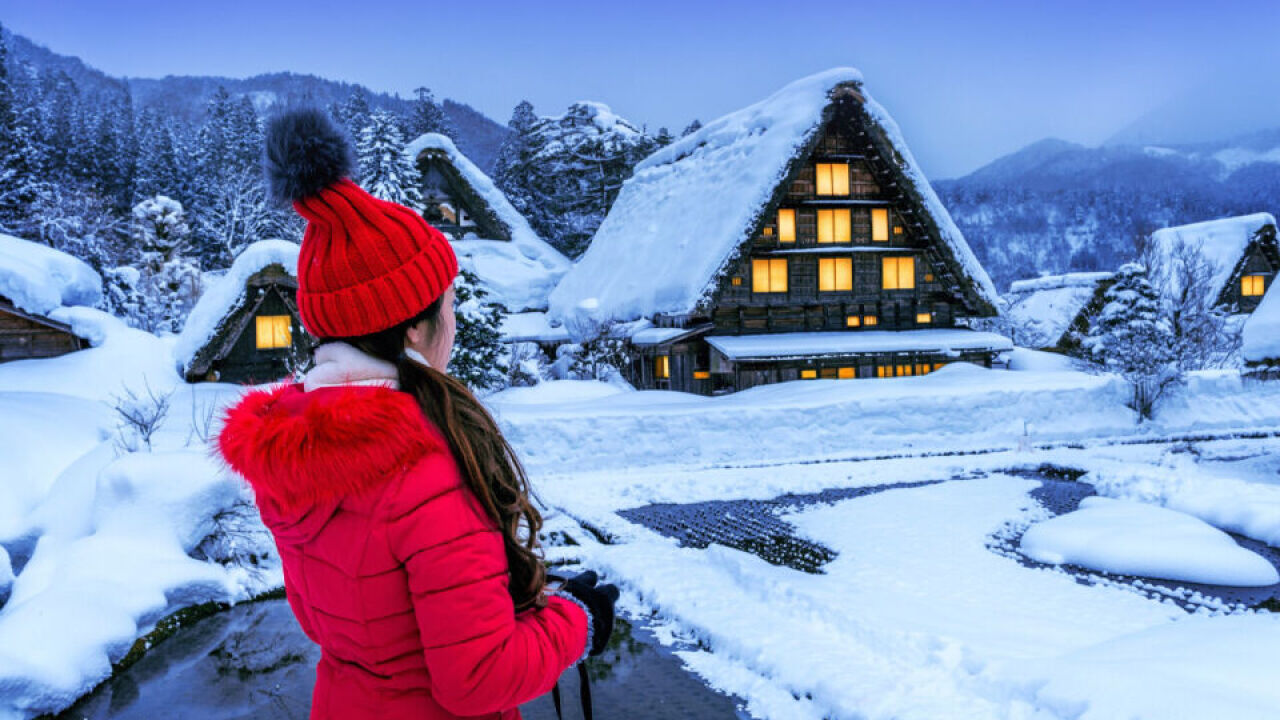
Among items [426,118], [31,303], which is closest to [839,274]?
[31,303]

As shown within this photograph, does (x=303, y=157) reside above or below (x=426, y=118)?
below

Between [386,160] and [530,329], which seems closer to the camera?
[386,160]

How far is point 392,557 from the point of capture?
1496mm

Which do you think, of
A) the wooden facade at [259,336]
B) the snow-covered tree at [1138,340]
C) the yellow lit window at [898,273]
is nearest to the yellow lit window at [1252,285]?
the snow-covered tree at [1138,340]

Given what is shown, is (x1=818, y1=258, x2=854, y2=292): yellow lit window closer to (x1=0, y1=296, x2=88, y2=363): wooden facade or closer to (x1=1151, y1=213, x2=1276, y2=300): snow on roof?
(x1=0, y1=296, x2=88, y2=363): wooden facade

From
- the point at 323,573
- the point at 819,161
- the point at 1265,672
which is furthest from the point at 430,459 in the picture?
the point at 819,161

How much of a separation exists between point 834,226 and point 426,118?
123ft

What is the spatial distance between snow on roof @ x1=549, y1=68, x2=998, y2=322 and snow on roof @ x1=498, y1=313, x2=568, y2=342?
0.81 metres

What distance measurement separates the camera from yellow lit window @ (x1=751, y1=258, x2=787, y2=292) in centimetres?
2127

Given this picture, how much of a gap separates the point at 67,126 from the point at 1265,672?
57378mm

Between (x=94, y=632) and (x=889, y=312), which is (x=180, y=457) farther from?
(x=889, y=312)

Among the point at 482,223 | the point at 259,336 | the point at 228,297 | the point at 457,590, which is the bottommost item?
the point at 259,336

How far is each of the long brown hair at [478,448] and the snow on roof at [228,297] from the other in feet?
68.0

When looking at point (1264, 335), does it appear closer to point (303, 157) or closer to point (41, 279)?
point (303, 157)
